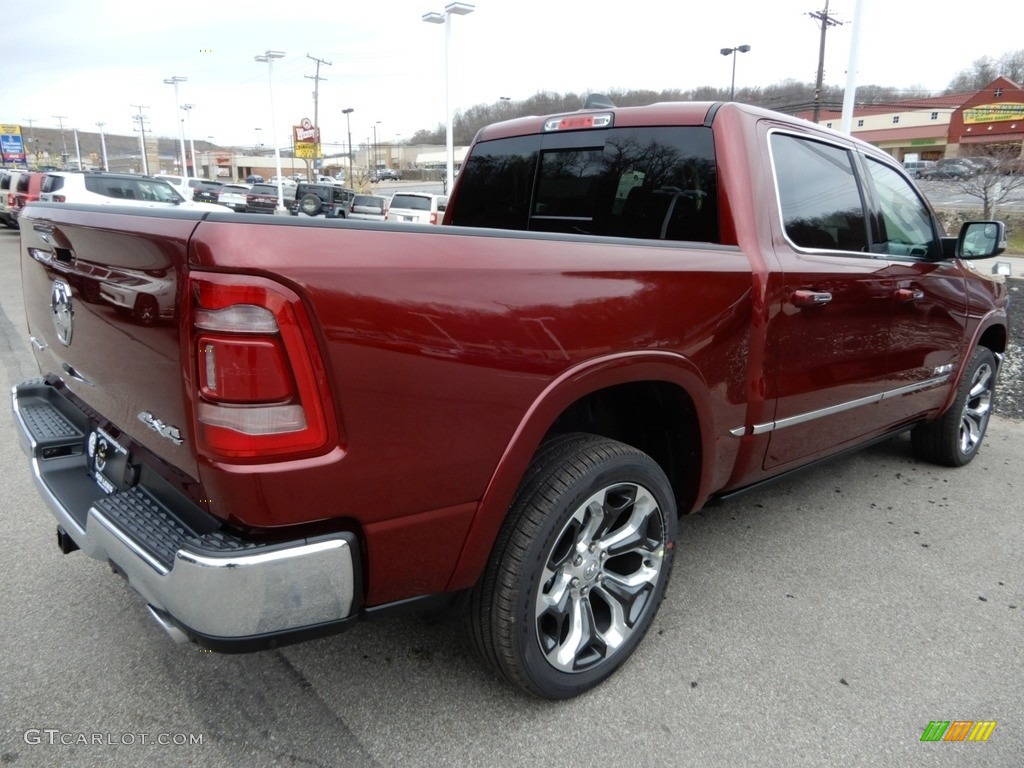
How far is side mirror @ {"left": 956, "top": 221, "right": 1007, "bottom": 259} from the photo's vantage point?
388cm

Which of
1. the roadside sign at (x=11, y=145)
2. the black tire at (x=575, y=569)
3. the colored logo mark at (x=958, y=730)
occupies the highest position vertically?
the roadside sign at (x=11, y=145)

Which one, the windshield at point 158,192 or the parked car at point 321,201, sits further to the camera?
the parked car at point 321,201

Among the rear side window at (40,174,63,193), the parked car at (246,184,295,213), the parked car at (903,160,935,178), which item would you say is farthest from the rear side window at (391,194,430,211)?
the parked car at (903,160,935,178)

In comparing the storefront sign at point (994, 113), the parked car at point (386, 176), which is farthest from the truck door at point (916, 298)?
the parked car at point (386, 176)

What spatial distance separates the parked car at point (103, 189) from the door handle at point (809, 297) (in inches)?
562

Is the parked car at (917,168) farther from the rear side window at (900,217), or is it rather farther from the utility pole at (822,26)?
the rear side window at (900,217)

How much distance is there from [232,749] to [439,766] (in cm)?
61

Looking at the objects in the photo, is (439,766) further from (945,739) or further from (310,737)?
(945,739)

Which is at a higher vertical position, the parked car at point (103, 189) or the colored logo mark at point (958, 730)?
the parked car at point (103, 189)

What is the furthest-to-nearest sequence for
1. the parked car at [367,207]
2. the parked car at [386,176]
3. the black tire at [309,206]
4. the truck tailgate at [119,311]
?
the parked car at [386,176] → the parked car at [367,207] → the black tire at [309,206] → the truck tailgate at [119,311]

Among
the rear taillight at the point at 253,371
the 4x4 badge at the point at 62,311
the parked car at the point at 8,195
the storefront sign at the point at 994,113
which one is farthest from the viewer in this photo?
the storefront sign at the point at 994,113

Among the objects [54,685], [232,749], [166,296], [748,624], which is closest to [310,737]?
[232,749]

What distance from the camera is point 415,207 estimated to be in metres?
21.7

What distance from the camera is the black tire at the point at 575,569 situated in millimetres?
2064
